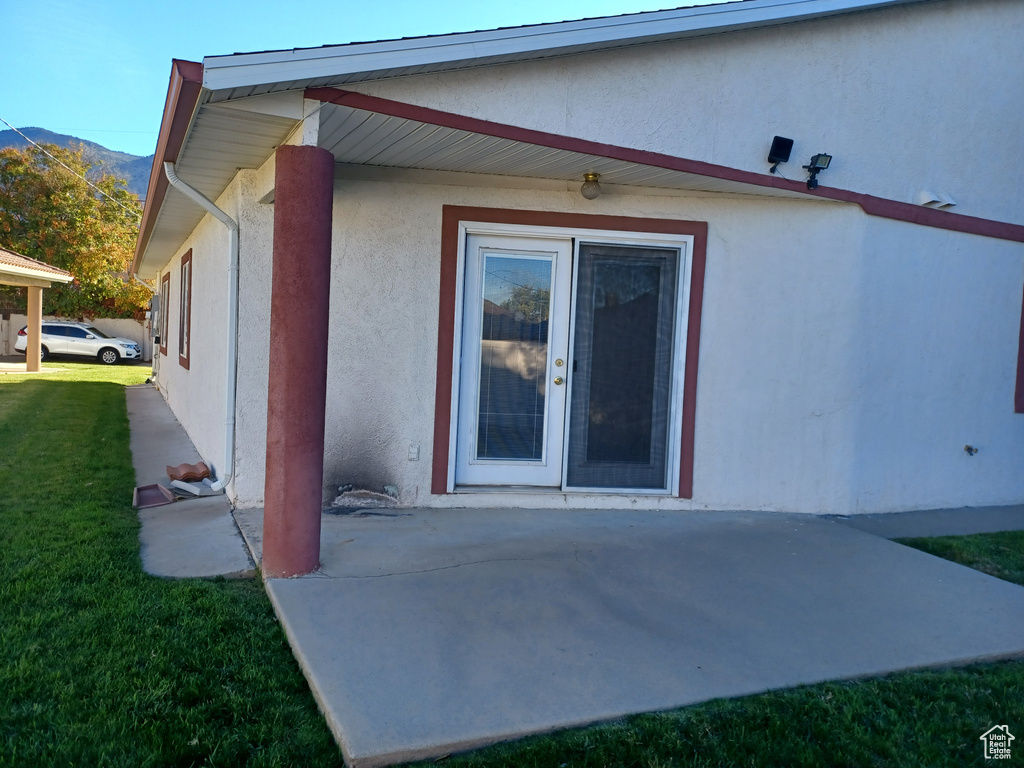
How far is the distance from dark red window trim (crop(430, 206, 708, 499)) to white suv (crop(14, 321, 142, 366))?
23.9 m

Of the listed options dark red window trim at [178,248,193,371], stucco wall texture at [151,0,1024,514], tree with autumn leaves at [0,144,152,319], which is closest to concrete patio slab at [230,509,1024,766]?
stucco wall texture at [151,0,1024,514]

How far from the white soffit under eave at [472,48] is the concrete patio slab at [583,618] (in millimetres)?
2650

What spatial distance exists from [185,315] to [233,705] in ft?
28.3

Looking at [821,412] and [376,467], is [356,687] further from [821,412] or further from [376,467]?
[821,412]

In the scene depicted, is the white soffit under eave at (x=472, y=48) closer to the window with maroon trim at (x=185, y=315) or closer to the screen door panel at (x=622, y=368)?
the screen door panel at (x=622, y=368)

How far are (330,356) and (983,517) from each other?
556 centimetres

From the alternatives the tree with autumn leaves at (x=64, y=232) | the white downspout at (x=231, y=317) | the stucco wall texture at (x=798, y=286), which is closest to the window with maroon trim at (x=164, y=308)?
the stucco wall texture at (x=798, y=286)

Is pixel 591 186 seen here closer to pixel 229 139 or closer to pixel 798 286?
pixel 798 286

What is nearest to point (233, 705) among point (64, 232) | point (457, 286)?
point (457, 286)

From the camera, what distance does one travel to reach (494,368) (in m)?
6.27

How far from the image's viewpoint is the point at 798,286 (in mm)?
6367

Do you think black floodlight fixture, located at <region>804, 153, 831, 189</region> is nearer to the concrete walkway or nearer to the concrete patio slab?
the concrete patio slab

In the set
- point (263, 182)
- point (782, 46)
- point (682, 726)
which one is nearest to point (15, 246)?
point (263, 182)

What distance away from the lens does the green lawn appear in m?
2.84
